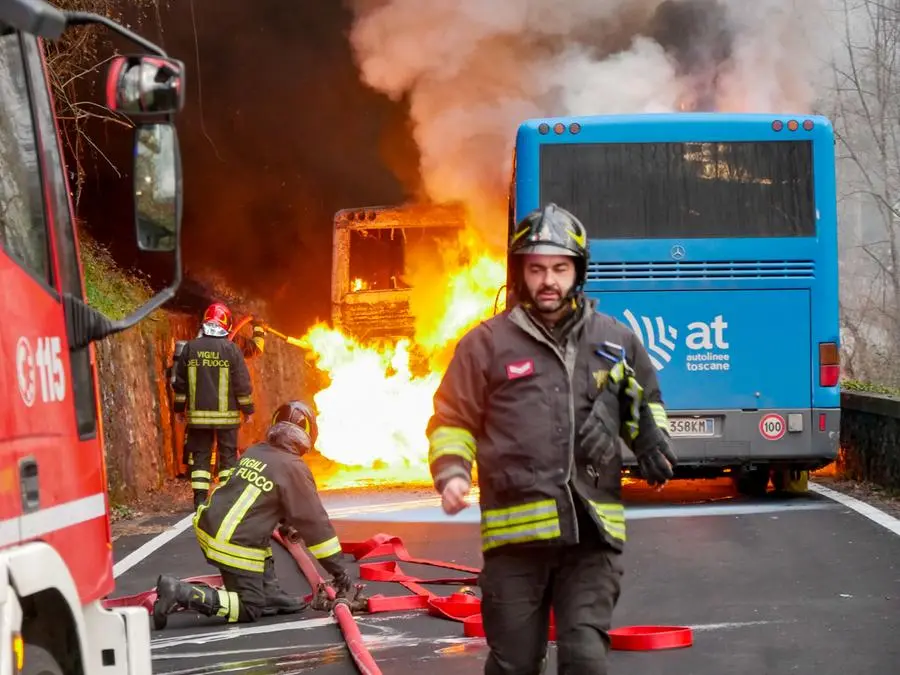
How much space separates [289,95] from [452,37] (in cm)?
579

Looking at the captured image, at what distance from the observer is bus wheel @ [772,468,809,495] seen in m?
14.0

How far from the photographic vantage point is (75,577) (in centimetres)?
395

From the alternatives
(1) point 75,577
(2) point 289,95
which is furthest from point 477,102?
(1) point 75,577

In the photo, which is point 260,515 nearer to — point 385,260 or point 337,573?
point 337,573

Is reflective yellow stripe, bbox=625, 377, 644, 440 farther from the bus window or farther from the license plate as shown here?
the license plate

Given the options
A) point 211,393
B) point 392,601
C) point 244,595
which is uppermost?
point 211,393

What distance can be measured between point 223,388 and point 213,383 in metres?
0.11

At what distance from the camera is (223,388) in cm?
1437

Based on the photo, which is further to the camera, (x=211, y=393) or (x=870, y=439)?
(x=211, y=393)

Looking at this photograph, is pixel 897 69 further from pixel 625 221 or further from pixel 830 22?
pixel 625 221

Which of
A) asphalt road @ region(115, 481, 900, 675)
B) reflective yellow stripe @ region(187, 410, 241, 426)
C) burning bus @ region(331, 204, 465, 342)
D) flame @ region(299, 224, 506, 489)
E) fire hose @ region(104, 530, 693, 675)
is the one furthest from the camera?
burning bus @ region(331, 204, 465, 342)

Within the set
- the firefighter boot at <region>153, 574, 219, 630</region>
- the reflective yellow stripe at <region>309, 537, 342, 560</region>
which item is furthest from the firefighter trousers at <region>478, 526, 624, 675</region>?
the firefighter boot at <region>153, 574, 219, 630</region>

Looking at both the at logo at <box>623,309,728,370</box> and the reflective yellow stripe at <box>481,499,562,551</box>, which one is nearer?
the reflective yellow stripe at <box>481,499,562,551</box>

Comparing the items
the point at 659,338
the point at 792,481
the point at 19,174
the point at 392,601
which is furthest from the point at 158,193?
the point at 792,481
